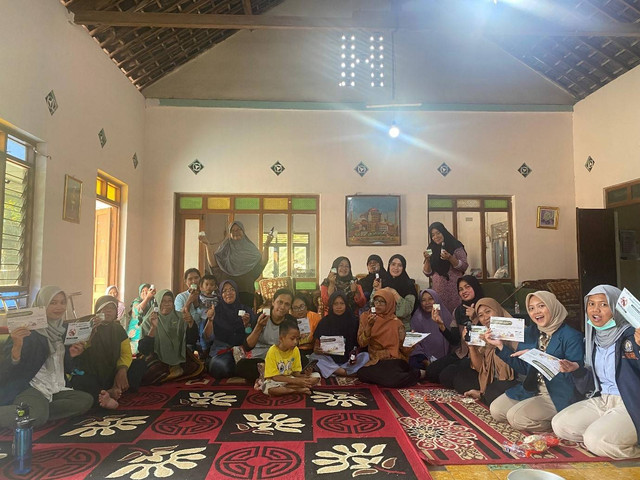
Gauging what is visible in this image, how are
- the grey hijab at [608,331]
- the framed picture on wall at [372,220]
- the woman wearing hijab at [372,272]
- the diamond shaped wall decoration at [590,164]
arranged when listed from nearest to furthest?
1. the grey hijab at [608,331]
2. the woman wearing hijab at [372,272]
3. the diamond shaped wall decoration at [590,164]
4. the framed picture on wall at [372,220]

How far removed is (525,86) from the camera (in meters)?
6.70

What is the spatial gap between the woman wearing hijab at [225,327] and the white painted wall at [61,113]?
155cm

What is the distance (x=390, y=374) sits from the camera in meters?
3.72

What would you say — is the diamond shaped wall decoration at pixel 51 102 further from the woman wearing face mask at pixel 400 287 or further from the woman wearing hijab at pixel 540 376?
the woman wearing hijab at pixel 540 376

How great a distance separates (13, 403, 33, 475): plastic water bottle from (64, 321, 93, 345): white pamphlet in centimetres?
84

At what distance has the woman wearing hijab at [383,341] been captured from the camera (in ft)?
12.5

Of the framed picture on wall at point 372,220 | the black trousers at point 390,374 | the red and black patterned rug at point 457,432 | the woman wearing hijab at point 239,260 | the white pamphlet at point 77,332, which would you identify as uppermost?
the framed picture on wall at point 372,220

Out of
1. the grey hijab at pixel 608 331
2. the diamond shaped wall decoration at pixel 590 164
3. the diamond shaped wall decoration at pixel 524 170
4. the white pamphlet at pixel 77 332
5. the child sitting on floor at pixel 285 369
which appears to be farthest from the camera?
the diamond shaped wall decoration at pixel 524 170

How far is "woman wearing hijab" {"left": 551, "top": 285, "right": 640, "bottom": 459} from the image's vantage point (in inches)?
89.9

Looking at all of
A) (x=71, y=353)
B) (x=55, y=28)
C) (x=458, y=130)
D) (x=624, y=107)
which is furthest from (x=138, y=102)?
(x=624, y=107)

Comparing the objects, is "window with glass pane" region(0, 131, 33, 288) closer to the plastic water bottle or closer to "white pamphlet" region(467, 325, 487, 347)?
the plastic water bottle

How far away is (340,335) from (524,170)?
445 cm

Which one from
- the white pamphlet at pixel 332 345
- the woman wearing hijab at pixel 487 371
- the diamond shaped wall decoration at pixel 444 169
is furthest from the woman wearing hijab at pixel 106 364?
the diamond shaped wall decoration at pixel 444 169

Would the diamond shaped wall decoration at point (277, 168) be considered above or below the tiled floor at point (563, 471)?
above
